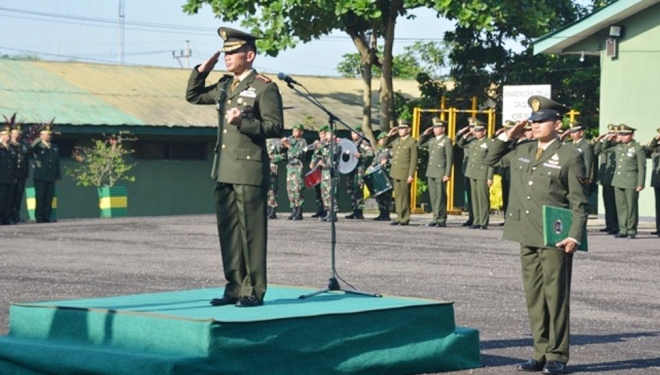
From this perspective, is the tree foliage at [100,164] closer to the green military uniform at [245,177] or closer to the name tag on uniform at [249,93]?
the green military uniform at [245,177]

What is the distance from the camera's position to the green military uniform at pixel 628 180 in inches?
935

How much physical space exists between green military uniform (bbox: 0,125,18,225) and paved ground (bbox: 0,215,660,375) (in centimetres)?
184

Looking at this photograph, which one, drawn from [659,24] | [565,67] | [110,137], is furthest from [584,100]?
[110,137]

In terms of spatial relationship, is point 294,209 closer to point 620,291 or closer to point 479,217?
point 479,217

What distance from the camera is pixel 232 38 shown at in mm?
9383

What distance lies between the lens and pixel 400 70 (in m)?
A: 58.7

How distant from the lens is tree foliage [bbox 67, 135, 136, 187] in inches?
1303

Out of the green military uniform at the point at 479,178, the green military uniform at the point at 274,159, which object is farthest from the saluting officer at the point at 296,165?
the green military uniform at the point at 479,178

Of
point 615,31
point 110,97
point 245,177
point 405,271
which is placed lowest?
point 405,271

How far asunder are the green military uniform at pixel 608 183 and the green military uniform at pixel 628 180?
16.9 inches

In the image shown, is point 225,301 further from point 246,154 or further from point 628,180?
point 628,180

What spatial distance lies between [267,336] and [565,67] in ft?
97.4

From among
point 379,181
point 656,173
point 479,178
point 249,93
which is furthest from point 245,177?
point 379,181

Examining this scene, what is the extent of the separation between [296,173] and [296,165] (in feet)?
0.58
